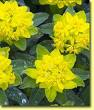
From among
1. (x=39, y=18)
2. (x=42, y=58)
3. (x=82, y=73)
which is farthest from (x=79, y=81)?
(x=39, y=18)

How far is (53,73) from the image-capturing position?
1.69 m

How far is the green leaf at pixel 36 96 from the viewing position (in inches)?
66.5

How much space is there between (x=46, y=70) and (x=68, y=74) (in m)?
0.07

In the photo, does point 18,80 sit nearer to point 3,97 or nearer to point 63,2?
point 3,97

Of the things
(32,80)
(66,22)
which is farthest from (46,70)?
(66,22)

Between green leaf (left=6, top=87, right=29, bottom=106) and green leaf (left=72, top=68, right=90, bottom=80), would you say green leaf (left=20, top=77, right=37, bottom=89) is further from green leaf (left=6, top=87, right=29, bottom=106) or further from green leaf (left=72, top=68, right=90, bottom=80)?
green leaf (left=72, top=68, right=90, bottom=80)

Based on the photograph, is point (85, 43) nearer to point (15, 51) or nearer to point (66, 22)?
point (66, 22)

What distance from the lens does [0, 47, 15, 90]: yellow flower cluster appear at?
5.48 ft

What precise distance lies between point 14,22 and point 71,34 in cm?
18

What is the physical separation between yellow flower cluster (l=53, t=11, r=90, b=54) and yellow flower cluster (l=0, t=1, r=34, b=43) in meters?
0.09

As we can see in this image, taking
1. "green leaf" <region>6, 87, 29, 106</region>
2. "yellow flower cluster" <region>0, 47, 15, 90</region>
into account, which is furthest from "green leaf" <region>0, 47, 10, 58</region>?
"green leaf" <region>6, 87, 29, 106</region>

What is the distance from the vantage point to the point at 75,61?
1.71 m

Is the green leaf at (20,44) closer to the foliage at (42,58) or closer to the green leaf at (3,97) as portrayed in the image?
the foliage at (42,58)

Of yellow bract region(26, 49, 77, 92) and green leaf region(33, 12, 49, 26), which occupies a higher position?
green leaf region(33, 12, 49, 26)
